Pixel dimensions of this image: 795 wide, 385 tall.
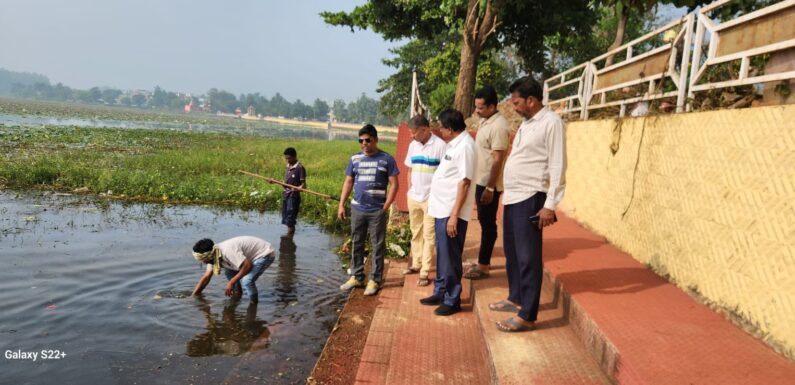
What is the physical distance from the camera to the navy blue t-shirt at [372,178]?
16.2 feet

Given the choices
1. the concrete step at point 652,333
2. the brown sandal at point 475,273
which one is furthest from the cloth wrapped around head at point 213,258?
the concrete step at point 652,333

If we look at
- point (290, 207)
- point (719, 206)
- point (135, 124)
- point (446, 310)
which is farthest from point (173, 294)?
point (135, 124)

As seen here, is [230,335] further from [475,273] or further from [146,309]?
[475,273]

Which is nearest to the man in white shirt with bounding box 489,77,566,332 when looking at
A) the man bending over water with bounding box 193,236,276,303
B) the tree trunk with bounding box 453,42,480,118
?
the man bending over water with bounding box 193,236,276,303

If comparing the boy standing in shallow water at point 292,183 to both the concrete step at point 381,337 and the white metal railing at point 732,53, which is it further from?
the white metal railing at point 732,53

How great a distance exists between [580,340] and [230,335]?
2.91m

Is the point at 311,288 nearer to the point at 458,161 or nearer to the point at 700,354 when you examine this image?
the point at 458,161

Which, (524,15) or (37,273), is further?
(524,15)

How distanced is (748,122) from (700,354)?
154 cm

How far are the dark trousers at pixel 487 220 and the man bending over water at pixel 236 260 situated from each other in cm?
216

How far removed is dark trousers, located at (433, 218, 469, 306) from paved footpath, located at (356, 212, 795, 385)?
0.57 feet

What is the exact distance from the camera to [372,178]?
4.93 m

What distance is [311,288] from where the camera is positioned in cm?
585

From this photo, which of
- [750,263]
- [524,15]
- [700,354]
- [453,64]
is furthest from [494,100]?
[453,64]
